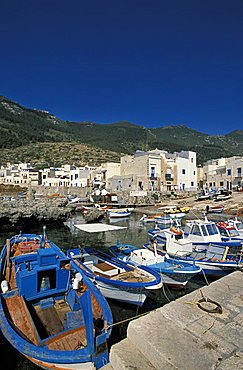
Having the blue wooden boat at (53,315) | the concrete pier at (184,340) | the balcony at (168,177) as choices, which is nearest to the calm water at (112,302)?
the blue wooden boat at (53,315)

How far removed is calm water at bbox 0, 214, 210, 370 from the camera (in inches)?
259

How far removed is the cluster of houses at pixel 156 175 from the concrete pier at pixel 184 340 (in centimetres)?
5001

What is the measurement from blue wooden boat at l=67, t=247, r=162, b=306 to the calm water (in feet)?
1.83

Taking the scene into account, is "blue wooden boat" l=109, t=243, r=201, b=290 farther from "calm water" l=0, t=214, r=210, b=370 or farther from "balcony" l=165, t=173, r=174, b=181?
"balcony" l=165, t=173, r=174, b=181

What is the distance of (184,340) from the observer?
240cm

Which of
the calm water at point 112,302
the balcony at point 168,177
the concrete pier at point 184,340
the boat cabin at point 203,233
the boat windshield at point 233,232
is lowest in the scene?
the calm water at point 112,302

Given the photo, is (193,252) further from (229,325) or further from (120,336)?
(229,325)

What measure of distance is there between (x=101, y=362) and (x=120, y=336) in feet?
9.60

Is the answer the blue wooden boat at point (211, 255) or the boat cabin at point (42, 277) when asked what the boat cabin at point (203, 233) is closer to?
the blue wooden boat at point (211, 255)

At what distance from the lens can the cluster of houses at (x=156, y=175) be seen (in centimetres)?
5528

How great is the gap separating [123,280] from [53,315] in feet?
10.0

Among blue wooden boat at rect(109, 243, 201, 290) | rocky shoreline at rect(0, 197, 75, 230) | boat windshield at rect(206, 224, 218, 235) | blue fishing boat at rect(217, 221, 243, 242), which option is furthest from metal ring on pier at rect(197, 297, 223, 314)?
rocky shoreline at rect(0, 197, 75, 230)

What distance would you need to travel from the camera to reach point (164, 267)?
1143 cm

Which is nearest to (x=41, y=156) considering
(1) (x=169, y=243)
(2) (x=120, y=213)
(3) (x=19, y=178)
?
(3) (x=19, y=178)
